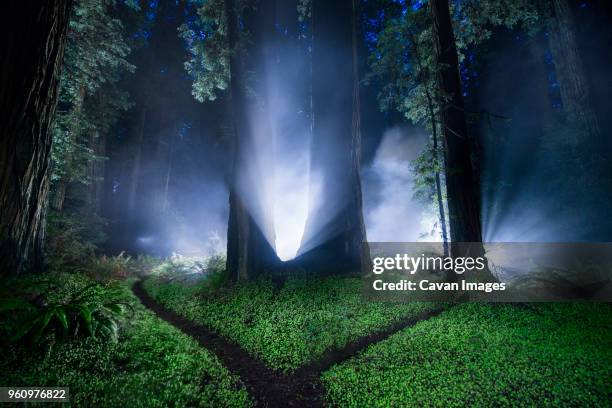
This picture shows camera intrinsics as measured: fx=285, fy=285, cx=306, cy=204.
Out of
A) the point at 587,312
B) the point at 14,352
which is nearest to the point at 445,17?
the point at 587,312

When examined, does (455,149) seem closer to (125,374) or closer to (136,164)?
(125,374)

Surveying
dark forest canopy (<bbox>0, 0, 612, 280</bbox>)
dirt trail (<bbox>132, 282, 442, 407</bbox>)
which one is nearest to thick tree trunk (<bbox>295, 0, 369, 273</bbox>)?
dark forest canopy (<bbox>0, 0, 612, 280</bbox>)

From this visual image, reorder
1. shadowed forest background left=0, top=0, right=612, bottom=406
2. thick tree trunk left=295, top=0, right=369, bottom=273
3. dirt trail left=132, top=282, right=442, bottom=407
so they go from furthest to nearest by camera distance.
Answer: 1. thick tree trunk left=295, top=0, right=369, bottom=273
2. shadowed forest background left=0, top=0, right=612, bottom=406
3. dirt trail left=132, top=282, right=442, bottom=407

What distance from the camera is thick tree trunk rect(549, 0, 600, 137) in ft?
32.5

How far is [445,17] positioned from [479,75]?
442 inches

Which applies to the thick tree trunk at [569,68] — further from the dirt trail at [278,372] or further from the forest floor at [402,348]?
the dirt trail at [278,372]

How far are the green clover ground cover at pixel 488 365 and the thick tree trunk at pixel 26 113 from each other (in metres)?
5.41

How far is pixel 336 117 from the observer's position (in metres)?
8.28

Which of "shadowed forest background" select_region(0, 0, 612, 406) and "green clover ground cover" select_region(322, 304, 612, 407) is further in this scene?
"shadowed forest background" select_region(0, 0, 612, 406)

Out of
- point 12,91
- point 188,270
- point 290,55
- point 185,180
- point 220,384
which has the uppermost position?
point 290,55

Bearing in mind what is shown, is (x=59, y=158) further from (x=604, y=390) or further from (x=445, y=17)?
(x=604, y=390)

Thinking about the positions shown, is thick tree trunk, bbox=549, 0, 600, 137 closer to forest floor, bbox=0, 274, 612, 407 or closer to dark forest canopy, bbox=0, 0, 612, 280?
dark forest canopy, bbox=0, 0, 612, 280

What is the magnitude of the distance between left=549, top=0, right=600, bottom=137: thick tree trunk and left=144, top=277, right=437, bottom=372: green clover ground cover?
976cm

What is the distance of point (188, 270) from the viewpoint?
9.48m
